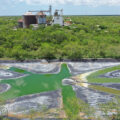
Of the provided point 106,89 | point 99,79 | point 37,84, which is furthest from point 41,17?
point 106,89

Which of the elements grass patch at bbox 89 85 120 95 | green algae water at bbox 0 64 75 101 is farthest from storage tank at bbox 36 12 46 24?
grass patch at bbox 89 85 120 95

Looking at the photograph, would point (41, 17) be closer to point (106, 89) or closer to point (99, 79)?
point (99, 79)

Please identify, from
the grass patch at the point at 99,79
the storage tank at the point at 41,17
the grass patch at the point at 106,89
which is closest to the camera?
the grass patch at the point at 106,89

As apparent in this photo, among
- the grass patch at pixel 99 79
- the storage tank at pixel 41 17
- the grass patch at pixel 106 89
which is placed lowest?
the grass patch at pixel 106 89

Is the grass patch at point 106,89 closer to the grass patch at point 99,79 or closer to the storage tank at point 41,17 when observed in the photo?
the grass patch at point 99,79

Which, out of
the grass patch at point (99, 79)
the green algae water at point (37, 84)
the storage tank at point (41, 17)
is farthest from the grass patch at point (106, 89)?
the storage tank at point (41, 17)

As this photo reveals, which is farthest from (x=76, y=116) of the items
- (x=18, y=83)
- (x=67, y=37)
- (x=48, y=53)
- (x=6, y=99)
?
(x=67, y=37)

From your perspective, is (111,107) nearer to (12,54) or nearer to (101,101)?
(101,101)

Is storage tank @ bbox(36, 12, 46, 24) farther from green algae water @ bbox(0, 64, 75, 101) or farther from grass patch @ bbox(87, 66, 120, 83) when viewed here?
grass patch @ bbox(87, 66, 120, 83)
